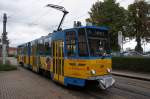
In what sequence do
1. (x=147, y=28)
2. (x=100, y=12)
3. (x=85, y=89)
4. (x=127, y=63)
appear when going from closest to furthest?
(x=85, y=89)
(x=127, y=63)
(x=147, y=28)
(x=100, y=12)

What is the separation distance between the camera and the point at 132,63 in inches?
894

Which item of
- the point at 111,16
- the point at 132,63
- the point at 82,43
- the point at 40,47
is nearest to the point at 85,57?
the point at 82,43

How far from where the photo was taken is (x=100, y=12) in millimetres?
49062

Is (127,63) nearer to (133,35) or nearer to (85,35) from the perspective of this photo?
(85,35)

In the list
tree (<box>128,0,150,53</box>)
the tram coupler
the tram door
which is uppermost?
tree (<box>128,0,150,53</box>)

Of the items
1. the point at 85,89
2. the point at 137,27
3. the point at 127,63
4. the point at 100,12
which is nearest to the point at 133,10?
the point at 137,27

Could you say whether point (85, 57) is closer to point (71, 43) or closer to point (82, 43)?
point (82, 43)

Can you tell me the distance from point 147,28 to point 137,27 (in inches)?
112

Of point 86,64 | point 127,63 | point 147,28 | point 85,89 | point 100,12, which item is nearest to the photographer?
point 86,64

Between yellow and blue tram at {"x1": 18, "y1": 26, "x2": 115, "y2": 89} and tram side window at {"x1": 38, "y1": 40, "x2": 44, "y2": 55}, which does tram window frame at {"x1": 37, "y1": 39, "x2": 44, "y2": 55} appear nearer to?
tram side window at {"x1": 38, "y1": 40, "x2": 44, "y2": 55}

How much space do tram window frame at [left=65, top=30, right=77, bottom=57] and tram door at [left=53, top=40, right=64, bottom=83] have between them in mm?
605

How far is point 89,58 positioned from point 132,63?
1220 centimetres

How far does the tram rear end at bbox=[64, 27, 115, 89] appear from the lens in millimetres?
11398

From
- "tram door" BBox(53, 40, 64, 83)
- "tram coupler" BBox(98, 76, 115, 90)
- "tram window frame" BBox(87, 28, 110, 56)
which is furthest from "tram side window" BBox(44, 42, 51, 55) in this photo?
"tram coupler" BBox(98, 76, 115, 90)
